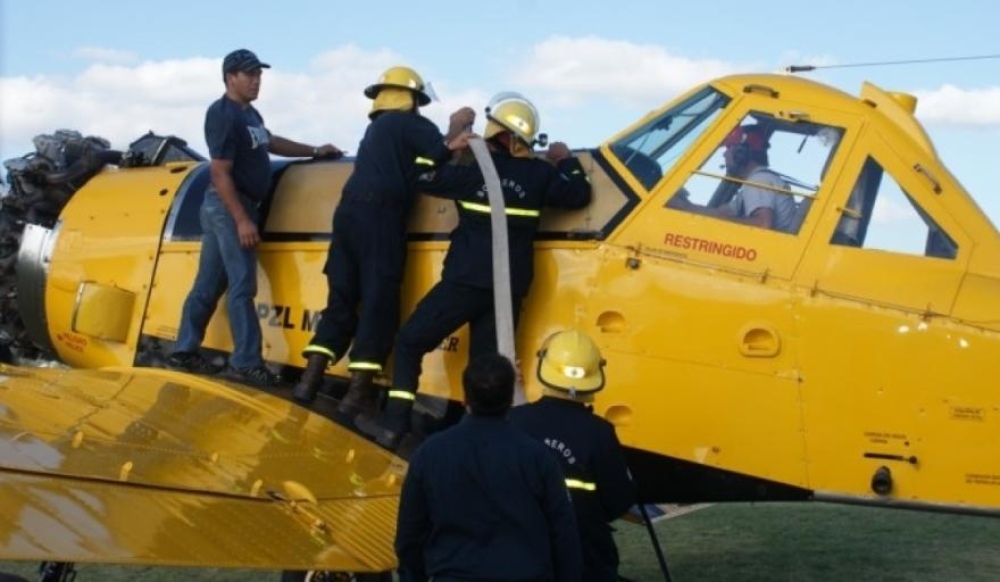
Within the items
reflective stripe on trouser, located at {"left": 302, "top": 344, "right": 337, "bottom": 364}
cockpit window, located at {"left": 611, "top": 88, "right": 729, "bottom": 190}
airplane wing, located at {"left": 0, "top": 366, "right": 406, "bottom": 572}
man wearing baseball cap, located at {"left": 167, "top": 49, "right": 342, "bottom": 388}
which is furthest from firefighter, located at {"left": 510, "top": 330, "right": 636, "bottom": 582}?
man wearing baseball cap, located at {"left": 167, "top": 49, "right": 342, "bottom": 388}

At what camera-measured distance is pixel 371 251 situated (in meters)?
7.50

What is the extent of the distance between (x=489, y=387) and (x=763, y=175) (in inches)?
98.9

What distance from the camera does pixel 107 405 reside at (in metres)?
6.80

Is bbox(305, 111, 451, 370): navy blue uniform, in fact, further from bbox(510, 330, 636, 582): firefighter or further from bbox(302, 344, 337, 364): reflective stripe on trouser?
bbox(510, 330, 636, 582): firefighter

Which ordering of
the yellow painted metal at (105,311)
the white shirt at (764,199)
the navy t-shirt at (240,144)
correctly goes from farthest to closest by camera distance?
the yellow painted metal at (105,311) → the navy t-shirt at (240,144) → the white shirt at (764,199)

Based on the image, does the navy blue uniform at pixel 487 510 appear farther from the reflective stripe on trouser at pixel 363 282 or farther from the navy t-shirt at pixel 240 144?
the navy t-shirt at pixel 240 144

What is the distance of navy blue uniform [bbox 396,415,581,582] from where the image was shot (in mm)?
4949

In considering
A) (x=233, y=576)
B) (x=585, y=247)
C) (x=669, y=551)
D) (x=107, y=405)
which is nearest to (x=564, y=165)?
(x=585, y=247)

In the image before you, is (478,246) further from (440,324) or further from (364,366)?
(364,366)

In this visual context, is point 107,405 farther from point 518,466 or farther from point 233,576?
point 233,576

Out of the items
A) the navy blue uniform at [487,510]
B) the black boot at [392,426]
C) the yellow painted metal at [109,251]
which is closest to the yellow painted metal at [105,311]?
the yellow painted metal at [109,251]

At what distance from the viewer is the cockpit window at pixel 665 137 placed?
7254 millimetres

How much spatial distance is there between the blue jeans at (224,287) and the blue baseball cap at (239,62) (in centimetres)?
68

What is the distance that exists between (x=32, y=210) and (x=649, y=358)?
4.43m
